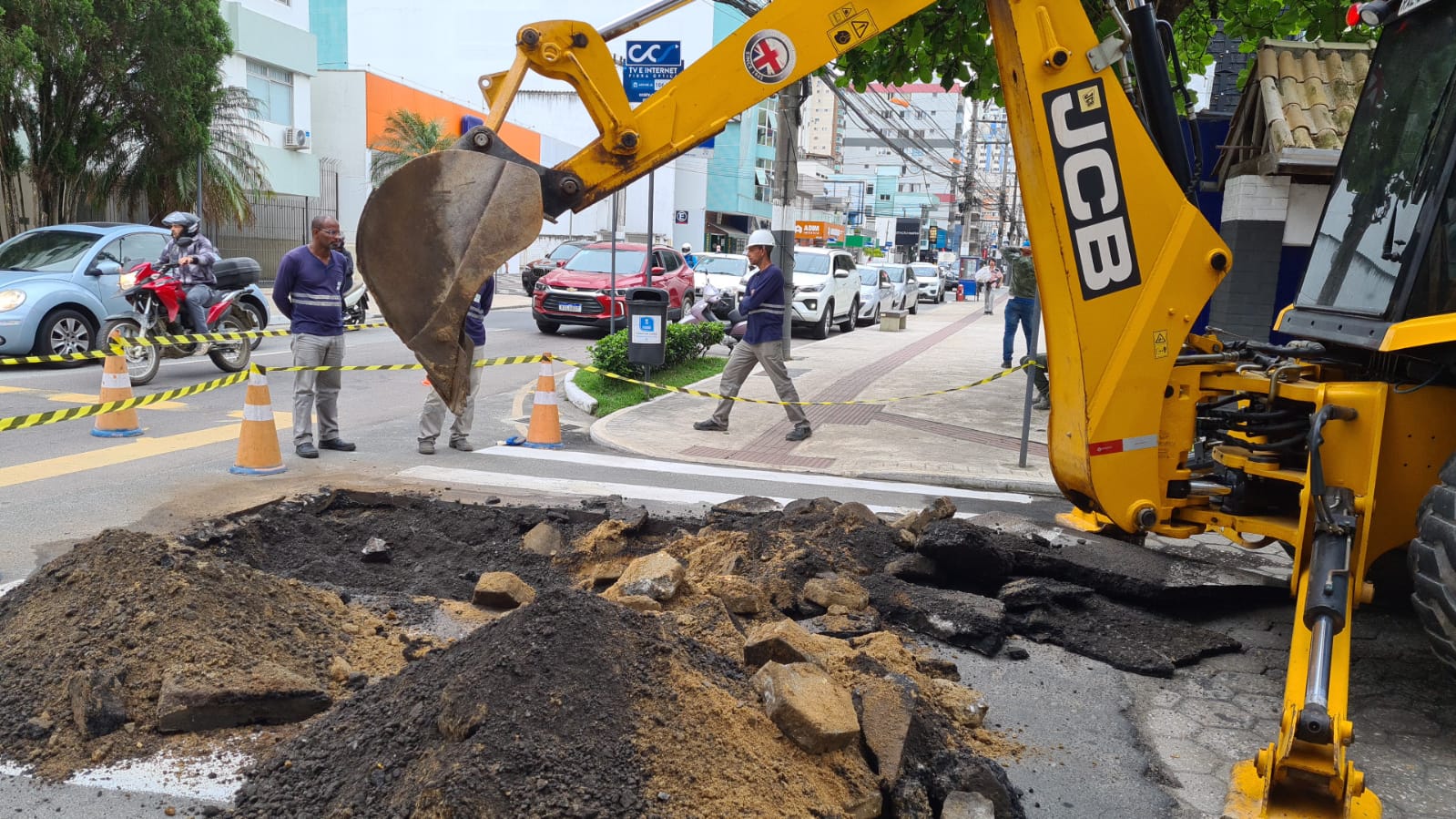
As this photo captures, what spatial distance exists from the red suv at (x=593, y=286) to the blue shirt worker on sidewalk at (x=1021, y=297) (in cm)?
Answer: 648

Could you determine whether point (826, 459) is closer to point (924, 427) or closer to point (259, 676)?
point (924, 427)

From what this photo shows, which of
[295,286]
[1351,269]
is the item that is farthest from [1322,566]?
[295,286]

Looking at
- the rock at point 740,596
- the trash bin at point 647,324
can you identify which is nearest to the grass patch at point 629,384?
the trash bin at point 647,324

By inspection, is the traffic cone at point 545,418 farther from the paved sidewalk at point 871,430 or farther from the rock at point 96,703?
the rock at point 96,703

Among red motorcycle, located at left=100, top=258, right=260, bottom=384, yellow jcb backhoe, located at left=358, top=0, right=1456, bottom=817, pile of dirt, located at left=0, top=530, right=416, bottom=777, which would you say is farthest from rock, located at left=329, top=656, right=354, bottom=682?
red motorcycle, located at left=100, top=258, right=260, bottom=384

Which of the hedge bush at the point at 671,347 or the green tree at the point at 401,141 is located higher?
the green tree at the point at 401,141

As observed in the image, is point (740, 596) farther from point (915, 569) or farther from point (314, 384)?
point (314, 384)

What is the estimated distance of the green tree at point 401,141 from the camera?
40844 mm

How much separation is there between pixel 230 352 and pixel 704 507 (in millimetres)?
8355

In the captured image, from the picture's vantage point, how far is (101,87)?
69.7 feet

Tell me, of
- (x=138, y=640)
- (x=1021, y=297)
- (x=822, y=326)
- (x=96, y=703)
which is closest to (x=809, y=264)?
(x=822, y=326)

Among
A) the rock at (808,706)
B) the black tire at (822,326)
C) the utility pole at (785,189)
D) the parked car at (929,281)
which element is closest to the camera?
the rock at (808,706)

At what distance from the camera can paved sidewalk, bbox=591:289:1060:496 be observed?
1002 cm

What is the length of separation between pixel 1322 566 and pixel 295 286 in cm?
798
